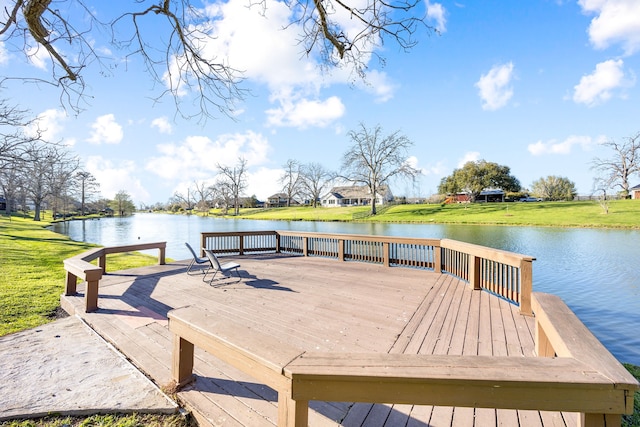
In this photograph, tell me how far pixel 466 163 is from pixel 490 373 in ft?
175

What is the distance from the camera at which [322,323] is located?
12.2ft

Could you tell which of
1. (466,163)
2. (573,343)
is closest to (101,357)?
(573,343)

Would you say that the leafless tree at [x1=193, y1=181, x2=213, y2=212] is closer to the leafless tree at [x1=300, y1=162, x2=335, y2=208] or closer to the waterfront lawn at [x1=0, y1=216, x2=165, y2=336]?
the leafless tree at [x1=300, y1=162, x2=335, y2=208]

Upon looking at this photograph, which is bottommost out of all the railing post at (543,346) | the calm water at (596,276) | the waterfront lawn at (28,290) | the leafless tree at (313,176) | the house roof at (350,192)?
the calm water at (596,276)

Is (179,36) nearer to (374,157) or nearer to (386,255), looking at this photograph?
(386,255)

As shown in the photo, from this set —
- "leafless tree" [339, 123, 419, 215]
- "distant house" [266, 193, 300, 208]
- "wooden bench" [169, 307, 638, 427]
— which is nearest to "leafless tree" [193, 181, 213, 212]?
"distant house" [266, 193, 300, 208]

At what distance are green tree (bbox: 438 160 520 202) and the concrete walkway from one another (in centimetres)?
5049

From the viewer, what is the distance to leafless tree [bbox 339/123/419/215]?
34.3m

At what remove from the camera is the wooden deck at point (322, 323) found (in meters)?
2.08

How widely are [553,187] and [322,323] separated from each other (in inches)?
2530

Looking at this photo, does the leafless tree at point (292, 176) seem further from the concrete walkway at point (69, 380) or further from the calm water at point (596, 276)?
the concrete walkway at point (69, 380)

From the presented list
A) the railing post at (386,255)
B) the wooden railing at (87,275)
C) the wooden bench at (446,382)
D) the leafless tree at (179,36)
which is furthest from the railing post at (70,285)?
the railing post at (386,255)

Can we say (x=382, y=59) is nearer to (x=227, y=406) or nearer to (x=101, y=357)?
(x=227, y=406)

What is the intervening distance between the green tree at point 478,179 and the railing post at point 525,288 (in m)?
46.9
